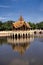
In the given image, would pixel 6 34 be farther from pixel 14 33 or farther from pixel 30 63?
pixel 30 63

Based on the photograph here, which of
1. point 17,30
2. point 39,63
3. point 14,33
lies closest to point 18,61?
point 39,63

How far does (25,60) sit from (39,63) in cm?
255

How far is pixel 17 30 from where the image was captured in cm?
6750

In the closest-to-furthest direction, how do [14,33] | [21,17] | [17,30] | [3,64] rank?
[3,64] → [14,33] → [17,30] → [21,17]

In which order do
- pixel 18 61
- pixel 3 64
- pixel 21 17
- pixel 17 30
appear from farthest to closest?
1. pixel 21 17
2. pixel 17 30
3. pixel 18 61
4. pixel 3 64

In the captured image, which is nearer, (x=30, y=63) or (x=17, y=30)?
(x=30, y=63)

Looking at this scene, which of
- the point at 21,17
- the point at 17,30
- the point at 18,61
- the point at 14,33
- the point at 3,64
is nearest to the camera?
the point at 3,64

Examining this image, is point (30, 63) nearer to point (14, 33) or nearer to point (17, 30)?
point (14, 33)

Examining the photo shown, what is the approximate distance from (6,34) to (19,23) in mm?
6566

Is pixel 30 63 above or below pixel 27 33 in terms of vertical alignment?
above

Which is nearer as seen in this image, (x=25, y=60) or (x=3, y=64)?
(x=3, y=64)

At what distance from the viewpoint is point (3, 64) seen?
23.2 m

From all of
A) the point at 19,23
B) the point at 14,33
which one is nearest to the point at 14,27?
the point at 19,23

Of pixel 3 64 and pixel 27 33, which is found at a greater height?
pixel 3 64
